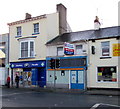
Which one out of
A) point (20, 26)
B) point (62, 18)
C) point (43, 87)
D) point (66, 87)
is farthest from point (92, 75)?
point (20, 26)

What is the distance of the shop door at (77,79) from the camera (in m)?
20.8

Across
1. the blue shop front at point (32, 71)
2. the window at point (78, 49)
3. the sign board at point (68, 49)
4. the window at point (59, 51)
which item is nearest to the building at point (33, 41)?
the blue shop front at point (32, 71)

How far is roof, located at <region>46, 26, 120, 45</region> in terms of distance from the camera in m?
20.3

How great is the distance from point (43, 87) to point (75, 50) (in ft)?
20.7

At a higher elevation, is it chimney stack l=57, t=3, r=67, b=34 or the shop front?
chimney stack l=57, t=3, r=67, b=34

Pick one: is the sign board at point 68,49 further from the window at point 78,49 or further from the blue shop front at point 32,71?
the blue shop front at point 32,71

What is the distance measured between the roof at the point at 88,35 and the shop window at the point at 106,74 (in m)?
3.60

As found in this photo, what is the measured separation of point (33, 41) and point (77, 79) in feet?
27.8

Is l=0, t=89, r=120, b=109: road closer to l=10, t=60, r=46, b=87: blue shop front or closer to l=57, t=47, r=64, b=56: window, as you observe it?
l=57, t=47, r=64, b=56: window

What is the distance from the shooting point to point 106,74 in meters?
19.8

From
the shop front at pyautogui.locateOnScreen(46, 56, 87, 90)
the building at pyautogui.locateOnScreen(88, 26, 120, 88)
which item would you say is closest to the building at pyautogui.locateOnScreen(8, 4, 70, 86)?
the shop front at pyautogui.locateOnScreen(46, 56, 87, 90)

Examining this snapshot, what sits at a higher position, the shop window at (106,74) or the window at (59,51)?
the window at (59,51)

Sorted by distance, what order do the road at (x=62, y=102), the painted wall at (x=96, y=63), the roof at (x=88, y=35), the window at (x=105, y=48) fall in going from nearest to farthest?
the road at (x=62, y=102)
the painted wall at (x=96, y=63)
the window at (x=105, y=48)
the roof at (x=88, y=35)

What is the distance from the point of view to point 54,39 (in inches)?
969
